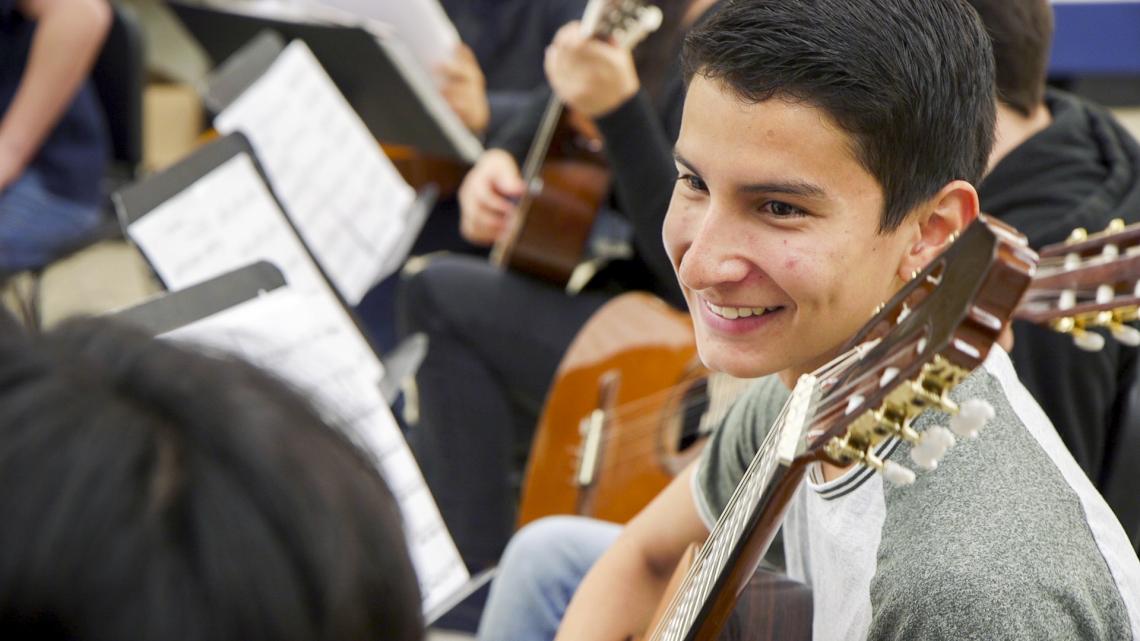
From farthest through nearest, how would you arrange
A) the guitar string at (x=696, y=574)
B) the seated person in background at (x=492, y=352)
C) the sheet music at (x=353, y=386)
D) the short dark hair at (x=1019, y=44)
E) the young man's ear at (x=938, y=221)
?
1. the seated person in background at (x=492, y=352)
2. the short dark hair at (x=1019, y=44)
3. the sheet music at (x=353, y=386)
4. the young man's ear at (x=938, y=221)
5. the guitar string at (x=696, y=574)

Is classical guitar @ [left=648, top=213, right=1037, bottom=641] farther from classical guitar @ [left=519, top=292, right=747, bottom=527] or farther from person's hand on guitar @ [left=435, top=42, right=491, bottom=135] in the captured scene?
person's hand on guitar @ [left=435, top=42, right=491, bottom=135]

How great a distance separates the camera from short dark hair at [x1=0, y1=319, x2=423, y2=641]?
43 cm

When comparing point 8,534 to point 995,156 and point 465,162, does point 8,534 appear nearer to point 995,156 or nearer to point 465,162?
point 995,156

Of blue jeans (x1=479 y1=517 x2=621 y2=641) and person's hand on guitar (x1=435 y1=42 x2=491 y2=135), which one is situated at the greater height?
blue jeans (x1=479 y1=517 x2=621 y2=641)

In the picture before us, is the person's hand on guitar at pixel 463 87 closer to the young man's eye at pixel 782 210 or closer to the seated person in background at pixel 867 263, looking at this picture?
the seated person in background at pixel 867 263

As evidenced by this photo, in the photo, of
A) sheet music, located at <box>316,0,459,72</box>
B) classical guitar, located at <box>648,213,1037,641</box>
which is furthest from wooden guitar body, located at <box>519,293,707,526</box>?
Answer: sheet music, located at <box>316,0,459,72</box>

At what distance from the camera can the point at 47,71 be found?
2320 mm

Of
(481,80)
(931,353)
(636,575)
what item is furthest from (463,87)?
(931,353)

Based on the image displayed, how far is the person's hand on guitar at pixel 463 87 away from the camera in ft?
8.00

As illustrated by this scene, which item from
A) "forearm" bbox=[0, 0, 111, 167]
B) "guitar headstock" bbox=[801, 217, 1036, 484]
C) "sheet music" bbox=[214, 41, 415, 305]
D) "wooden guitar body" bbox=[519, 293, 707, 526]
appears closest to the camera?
"guitar headstock" bbox=[801, 217, 1036, 484]

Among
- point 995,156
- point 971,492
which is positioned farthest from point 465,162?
point 971,492

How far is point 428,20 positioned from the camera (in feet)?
7.82

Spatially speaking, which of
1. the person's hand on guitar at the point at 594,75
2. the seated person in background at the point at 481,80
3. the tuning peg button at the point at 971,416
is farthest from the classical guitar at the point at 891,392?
the seated person in background at the point at 481,80

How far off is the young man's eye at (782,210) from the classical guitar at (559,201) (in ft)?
3.51
